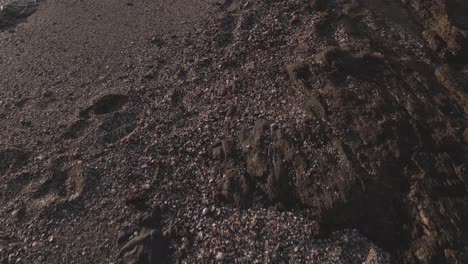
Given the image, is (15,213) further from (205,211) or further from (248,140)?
(248,140)

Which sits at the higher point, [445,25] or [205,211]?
[445,25]

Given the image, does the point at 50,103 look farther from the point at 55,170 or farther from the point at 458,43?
the point at 458,43

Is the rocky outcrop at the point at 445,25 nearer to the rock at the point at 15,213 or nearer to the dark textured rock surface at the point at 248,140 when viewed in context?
the dark textured rock surface at the point at 248,140

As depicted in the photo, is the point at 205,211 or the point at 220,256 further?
the point at 205,211

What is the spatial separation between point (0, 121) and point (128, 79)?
2260 mm

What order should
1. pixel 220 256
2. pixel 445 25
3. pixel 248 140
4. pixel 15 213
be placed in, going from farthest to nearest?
pixel 445 25
pixel 248 140
pixel 15 213
pixel 220 256

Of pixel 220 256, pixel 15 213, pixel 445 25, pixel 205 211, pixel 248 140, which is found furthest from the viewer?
pixel 445 25

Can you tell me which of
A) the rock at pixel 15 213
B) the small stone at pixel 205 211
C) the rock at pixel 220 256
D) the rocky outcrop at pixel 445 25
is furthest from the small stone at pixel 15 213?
the rocky outcrop at pixel 445 25

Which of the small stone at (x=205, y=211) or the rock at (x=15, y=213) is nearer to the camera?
the small stone at (x=205, y=211)

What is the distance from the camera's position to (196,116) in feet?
22.2

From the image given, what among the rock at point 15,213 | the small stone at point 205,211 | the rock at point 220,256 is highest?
the rock at point 15,213

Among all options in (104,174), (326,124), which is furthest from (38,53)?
(326,124)

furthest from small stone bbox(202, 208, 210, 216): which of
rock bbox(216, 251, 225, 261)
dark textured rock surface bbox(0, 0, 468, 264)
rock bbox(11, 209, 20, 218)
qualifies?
rock bbox(11, 209, 20, 218)

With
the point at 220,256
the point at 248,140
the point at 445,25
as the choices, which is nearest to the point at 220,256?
the point at 220,256
